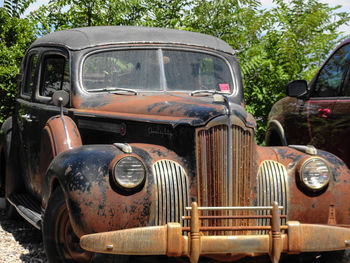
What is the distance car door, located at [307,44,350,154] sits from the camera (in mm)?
5484

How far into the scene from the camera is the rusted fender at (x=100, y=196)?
372cm

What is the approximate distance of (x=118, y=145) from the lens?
4055 mm

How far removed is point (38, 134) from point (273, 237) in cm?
278

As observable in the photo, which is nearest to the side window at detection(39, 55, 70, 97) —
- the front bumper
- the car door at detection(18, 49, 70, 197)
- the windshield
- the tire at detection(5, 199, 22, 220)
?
the car door at detection(18, 49, 70, 197)

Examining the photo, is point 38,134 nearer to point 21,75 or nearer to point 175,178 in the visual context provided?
point 21,75

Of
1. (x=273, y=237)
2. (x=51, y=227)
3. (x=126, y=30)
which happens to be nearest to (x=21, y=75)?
(x=126, y=30)

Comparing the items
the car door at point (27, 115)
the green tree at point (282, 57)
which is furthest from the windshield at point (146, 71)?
the green tree at point (282, 57)

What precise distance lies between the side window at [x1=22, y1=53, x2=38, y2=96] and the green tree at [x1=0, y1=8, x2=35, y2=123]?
2.60 metres

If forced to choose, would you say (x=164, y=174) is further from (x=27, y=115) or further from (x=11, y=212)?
(x=11, y=212)

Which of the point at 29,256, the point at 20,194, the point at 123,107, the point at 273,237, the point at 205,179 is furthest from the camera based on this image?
the point at 20,194

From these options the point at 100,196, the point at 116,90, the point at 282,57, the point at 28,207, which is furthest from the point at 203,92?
the point at 282,57

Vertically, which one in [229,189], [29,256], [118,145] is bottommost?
[29,256]

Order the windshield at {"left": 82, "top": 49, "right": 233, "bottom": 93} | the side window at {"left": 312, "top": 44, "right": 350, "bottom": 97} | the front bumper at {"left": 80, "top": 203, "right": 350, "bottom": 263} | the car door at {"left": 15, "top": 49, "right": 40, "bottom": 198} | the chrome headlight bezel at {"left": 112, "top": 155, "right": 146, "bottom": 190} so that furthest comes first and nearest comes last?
the car door at {"left": 15, "top": 49, "right": 40, "bottom": 198}, the side window at {"left": 312, "top": 44, "right": 350, "bottom": 97}, the windshield at {"left": 82, "top": 49, "right": 233, "bottom": 93}, the chrome headlight bezel at {"left": 112, "top": 155, "right": 146, "bottom": 190}, the front bumper at {"left": 80, "top": 203, "right": 350, "bottom": 263}

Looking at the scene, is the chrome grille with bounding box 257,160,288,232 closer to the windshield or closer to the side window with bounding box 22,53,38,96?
the windshield
